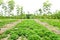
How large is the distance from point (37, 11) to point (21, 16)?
662 centimetres

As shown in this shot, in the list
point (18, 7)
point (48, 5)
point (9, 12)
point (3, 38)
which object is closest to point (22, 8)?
point (18, 7)

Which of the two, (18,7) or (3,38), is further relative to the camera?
(18,7)

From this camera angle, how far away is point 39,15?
68.1 meters

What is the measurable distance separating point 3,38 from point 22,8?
63870mm

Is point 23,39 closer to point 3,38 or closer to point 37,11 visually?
point 3,38

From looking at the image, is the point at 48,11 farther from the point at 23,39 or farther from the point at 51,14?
the point at 23,39

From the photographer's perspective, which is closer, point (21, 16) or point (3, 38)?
point (3, 38)

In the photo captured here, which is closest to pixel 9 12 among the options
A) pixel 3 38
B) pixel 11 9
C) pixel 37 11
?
pixel 11 9

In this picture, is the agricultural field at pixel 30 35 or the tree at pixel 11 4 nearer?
the agricultural field at pixel 30 35

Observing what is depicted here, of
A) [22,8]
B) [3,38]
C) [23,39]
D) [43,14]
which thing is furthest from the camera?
[22,8]

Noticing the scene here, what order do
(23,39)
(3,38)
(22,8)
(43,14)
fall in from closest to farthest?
1. (23,39)
2. (3,38)
3. (43,14)
4. (22,8)

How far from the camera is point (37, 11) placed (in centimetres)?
6975

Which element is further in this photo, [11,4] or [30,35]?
[11,4]

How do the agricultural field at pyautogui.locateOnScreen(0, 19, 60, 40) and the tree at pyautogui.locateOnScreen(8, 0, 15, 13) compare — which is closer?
the agricultural field at pyautogui.locateOnScreen(0, 19, 60, 40)
